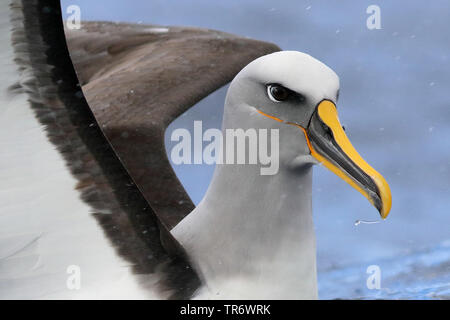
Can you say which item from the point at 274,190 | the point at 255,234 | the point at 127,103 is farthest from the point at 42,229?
the point at 127,103

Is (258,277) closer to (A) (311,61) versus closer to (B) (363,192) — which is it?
(B) (363,192)

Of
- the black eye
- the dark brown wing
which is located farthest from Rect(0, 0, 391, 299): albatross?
the dark brown wing

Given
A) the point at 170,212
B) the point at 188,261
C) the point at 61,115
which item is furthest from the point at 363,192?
the point at 170,212

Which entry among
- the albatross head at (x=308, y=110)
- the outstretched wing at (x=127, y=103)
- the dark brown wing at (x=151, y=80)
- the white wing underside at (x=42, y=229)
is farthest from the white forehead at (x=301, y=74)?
the dark brown wing at (x=151, y=80)

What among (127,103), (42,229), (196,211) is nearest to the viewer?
(42,229)

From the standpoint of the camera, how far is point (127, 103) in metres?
6.40

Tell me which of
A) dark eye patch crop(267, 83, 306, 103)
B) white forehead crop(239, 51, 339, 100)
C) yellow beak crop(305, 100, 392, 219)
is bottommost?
yellow beak crop(305, 100, 392, 219)

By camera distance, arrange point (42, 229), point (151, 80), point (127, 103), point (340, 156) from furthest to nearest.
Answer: point (151, 80)
point (127, 103)
point (42, 229)
point (340, 156)

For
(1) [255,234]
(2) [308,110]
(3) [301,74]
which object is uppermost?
(3) [301,74]

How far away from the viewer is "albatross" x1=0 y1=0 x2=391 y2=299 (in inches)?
139

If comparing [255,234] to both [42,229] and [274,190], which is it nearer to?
[274,190]

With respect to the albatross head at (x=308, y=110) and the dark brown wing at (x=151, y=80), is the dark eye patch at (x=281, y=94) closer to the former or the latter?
the albatross head at (x=308, y=110)

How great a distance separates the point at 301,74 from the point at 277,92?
0.16 m

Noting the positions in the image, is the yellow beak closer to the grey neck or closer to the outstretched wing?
the grey neck
